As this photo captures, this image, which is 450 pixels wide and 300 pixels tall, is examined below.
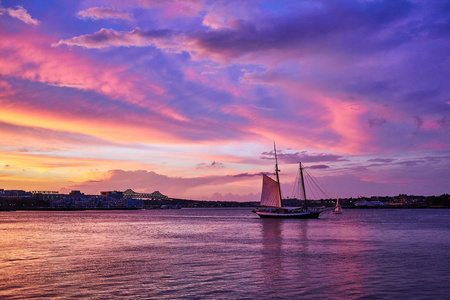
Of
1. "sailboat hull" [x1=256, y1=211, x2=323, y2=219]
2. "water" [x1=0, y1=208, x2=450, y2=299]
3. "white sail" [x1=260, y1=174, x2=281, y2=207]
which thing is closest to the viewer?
"water" [x1=0, y1=208, x2=450, y2=299]

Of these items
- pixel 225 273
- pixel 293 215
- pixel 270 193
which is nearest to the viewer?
pixel 225 273

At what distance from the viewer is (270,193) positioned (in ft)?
468

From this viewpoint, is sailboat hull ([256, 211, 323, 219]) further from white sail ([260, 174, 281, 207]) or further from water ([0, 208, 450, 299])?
water ([0, 208, 450, 299])

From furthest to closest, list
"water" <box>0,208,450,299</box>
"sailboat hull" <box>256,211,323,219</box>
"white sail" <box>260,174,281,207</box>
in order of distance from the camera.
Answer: "sailboat hull" <box>256,211,323,219</box> < "white sail" <box>260,174,281,207</box> < "water" <box>0,208,450,299</box>

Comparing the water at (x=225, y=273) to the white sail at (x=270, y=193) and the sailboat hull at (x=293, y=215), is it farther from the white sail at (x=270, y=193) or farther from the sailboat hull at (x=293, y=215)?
the sailboat hull at (x=293, y=215)

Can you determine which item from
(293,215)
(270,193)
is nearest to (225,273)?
(270,193)

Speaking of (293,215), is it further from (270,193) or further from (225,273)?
(225,273)

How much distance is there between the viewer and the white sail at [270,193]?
142m

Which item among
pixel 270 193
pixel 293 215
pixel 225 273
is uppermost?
pixel 270 193

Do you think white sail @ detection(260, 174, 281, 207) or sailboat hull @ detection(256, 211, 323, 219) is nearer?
white sail @ detection(260, 174, 281, 207)

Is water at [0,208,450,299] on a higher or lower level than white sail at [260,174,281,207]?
lower

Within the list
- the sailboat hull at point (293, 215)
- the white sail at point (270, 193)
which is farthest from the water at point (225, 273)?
the sailboat hull at point (293, 215)

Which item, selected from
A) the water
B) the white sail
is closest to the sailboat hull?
the white sail

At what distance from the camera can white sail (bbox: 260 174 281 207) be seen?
467 ft
